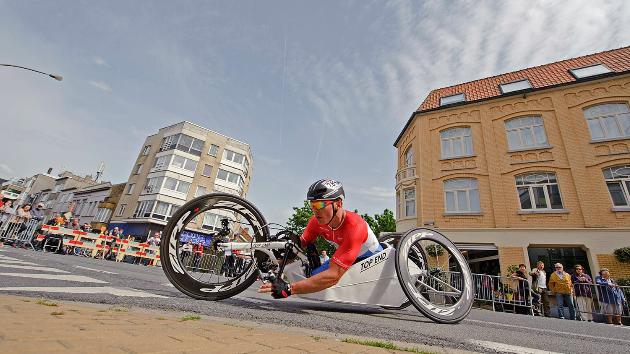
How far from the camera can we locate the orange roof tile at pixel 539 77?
17.1m

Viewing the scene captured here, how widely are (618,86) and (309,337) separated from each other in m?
22.0

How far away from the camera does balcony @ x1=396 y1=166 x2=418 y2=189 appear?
19036 millimetres

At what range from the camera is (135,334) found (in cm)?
142

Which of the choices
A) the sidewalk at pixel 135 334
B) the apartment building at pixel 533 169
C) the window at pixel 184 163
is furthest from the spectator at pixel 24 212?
the window at pixel 184 163

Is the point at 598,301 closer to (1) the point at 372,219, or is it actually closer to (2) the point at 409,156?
(2) the point at 409,156

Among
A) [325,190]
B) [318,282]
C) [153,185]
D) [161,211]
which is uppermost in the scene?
[153,185]

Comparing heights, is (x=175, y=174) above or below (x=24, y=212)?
above

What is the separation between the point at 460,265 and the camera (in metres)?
3.57

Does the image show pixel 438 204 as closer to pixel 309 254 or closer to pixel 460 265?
pixel 460 265

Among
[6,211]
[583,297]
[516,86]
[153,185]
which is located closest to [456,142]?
[516,86]

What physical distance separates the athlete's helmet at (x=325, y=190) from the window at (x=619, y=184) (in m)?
17.7

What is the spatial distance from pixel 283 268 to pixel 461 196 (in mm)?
16479

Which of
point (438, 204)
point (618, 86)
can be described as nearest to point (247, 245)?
point (438, 204)

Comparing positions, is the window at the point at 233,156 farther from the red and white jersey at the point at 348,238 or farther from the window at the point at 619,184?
the red and white jersey at the point at 348,238
